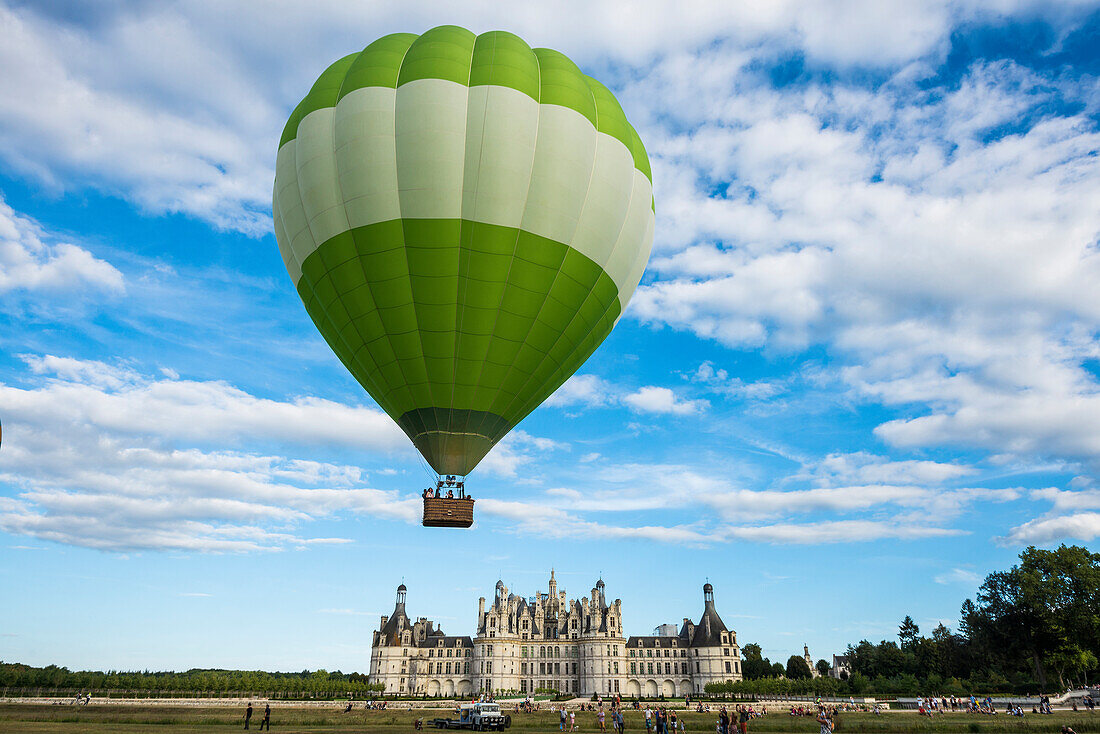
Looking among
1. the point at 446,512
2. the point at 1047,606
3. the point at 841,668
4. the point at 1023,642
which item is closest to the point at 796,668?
the point at 841,668

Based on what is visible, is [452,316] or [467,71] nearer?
[452,316]

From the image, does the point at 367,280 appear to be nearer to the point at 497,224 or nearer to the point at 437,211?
the point at 437,211

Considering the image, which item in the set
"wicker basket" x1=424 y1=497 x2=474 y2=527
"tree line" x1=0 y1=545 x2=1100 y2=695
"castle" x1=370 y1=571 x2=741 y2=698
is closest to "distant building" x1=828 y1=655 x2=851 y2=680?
"tree line" x1=0 y1=545 x2=1100 y2=695

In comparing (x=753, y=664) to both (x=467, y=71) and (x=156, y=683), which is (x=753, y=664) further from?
(x=467, y=71)

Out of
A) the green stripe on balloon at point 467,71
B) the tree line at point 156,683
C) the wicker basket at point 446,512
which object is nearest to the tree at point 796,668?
the tree line at point 156,683

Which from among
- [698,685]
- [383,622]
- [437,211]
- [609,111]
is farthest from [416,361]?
[383,622]
